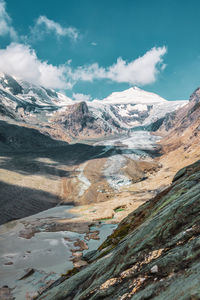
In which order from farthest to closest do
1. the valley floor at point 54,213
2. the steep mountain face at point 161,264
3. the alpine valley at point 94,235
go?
the valley floor at point 54,213 < the alpine valley at point 94,235 < the steep mountain face at point 161,264

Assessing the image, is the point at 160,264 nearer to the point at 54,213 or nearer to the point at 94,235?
the point at 94,235

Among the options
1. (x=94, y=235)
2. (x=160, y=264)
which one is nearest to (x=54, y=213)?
(x=94, y=235)

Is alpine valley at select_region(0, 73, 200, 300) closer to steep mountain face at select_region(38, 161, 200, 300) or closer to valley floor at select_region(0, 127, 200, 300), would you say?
steep mountain face at select_region(38, 161, 200, 300)

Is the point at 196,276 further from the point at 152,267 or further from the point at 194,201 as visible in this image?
the point at 194,201

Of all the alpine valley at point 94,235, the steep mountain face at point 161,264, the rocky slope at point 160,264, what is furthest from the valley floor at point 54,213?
the steep mountain face at point 161,264

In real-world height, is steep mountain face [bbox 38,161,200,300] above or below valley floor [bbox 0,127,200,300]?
below

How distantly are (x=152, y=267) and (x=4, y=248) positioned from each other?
64.4 m

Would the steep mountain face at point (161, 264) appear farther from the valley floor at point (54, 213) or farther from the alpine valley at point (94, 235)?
the valley floor at point (54, 213)

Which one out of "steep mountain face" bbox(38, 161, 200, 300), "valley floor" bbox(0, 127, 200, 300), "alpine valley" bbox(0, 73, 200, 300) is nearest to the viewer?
"steep mountain face" bbox(38, 161, 200, 300)

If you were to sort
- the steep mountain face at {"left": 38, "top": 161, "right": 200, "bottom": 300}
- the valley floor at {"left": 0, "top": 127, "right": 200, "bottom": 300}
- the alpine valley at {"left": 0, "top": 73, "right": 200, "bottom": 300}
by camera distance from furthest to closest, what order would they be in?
1. the valley floor at {"left": 0, "top": 127, "right": 200, "bottom": 300}
2. the alpine valley at {"left": 0, "top": 73, "right": 200, "bottom": 300}
3. the steep mountain face at {"left": 38, "top": 161, "right": 200, "bottom": 300}

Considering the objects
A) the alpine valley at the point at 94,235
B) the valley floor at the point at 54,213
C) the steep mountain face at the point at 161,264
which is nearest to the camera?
the steep mountain face at the point at 161,264

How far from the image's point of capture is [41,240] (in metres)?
67.1

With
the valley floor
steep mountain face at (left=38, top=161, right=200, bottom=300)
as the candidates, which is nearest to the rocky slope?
steep mountain face at (left=38, top=161, right=200, bottom=300)

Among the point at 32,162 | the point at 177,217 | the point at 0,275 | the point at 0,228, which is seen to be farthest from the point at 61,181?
the point at 177,217
